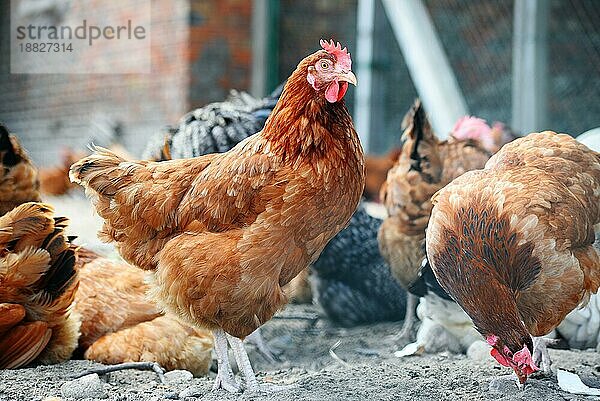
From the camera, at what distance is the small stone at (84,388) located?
2.46 m

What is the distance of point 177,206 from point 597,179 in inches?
54.5

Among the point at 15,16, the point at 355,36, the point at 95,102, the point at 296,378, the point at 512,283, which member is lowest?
the point at 296,378

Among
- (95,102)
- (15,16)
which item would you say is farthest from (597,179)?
(15,16)

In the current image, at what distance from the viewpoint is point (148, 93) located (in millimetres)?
7570

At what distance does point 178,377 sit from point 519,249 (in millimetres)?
1275

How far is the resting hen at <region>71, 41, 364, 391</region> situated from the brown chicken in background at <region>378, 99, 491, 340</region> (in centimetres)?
118

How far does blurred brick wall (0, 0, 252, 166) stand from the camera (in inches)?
276

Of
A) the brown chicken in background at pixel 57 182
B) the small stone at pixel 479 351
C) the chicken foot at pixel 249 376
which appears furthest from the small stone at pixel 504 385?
the brown chicken in background at pixel 57 182

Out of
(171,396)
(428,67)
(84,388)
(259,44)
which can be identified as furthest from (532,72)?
(84,388)

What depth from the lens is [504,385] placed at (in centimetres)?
253

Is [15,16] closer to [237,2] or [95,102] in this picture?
[95,102]

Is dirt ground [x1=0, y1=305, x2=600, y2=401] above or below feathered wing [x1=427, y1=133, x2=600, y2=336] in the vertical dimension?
below

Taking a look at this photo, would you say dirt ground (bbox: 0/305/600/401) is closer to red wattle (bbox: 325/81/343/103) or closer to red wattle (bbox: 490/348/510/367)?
red wattle (bbox: 490/348/510/367)

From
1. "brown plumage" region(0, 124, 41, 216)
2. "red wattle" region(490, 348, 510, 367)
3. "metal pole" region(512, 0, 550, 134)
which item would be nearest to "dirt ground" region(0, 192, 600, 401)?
"red wattle" region(490, 348, 510, 367)
